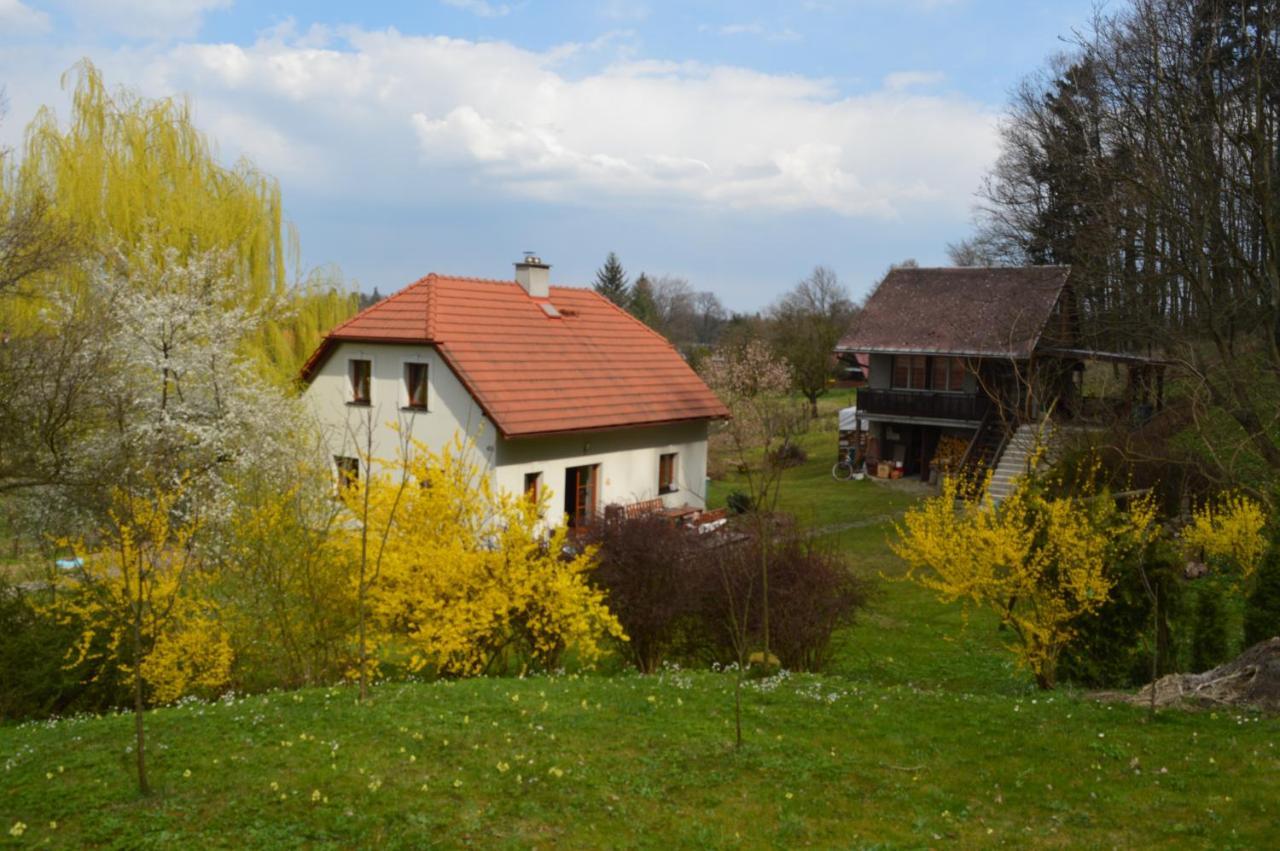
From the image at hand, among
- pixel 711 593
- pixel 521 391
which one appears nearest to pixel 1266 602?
pixel 711 593

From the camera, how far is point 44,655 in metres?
13.4

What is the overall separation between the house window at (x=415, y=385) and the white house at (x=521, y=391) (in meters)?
0.03

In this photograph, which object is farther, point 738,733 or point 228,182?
point 228,182

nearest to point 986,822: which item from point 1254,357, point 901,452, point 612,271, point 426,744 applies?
point 426,744

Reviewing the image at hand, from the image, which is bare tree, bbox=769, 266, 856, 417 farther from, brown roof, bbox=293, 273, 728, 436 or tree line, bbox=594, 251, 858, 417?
brown roof, bbox=293, 273, 728, 436

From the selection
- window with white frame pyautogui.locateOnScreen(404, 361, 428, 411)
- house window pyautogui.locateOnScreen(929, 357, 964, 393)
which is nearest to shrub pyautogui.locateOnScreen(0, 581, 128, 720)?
window with white frame pyautogui.locateOnScreen(404, 361, 428, 411)

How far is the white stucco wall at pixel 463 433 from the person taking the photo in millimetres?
23578

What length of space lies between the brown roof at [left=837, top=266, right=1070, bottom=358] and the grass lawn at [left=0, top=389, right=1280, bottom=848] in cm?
2265

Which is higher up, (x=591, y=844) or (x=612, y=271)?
(x=612, y=271)

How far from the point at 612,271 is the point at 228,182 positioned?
5221 centimetres

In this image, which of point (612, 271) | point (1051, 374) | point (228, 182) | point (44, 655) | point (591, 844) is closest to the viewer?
point (591, 844)

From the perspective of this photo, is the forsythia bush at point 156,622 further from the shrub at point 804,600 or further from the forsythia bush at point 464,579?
the shrub at point 804,600

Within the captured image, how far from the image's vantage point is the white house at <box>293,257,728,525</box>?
78.0 feet

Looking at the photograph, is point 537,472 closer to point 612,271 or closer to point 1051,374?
point 1051,374
